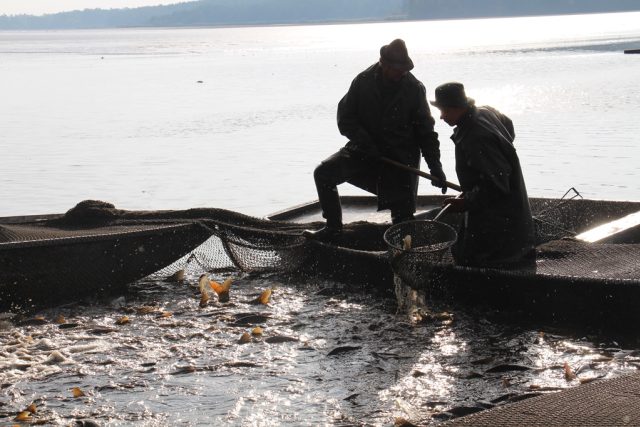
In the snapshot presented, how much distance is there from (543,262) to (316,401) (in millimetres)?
2380

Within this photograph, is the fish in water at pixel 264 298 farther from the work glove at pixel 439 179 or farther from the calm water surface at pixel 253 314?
the work glove at pixel 439 179

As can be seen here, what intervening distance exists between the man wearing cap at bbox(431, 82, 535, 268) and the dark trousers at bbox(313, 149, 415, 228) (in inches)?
41.0

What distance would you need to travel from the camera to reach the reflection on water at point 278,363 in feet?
16.6

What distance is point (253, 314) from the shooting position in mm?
6883

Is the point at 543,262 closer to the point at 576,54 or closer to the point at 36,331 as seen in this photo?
the point at 36,331

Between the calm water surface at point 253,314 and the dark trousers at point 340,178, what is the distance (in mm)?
713

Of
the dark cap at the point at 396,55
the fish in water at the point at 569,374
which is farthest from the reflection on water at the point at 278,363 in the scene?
the dark cap at the point at 396,55

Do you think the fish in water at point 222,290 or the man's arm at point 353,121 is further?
the man's arm at point 353,121

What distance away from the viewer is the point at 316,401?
5.18 meters

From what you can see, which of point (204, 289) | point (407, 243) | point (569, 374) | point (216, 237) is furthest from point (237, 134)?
point (569, 374)

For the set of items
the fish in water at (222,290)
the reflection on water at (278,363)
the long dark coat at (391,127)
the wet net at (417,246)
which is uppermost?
the long dark coat at (391,127)

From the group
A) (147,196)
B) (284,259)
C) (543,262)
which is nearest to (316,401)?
(543,262)

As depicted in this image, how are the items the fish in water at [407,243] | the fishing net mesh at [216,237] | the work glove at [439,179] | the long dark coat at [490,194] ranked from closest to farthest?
the long dark coat at [490,194], the fish in water at [407,243], the fishing net mesh at [216,237], the work glove at [439,179]

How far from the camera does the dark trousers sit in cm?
771
